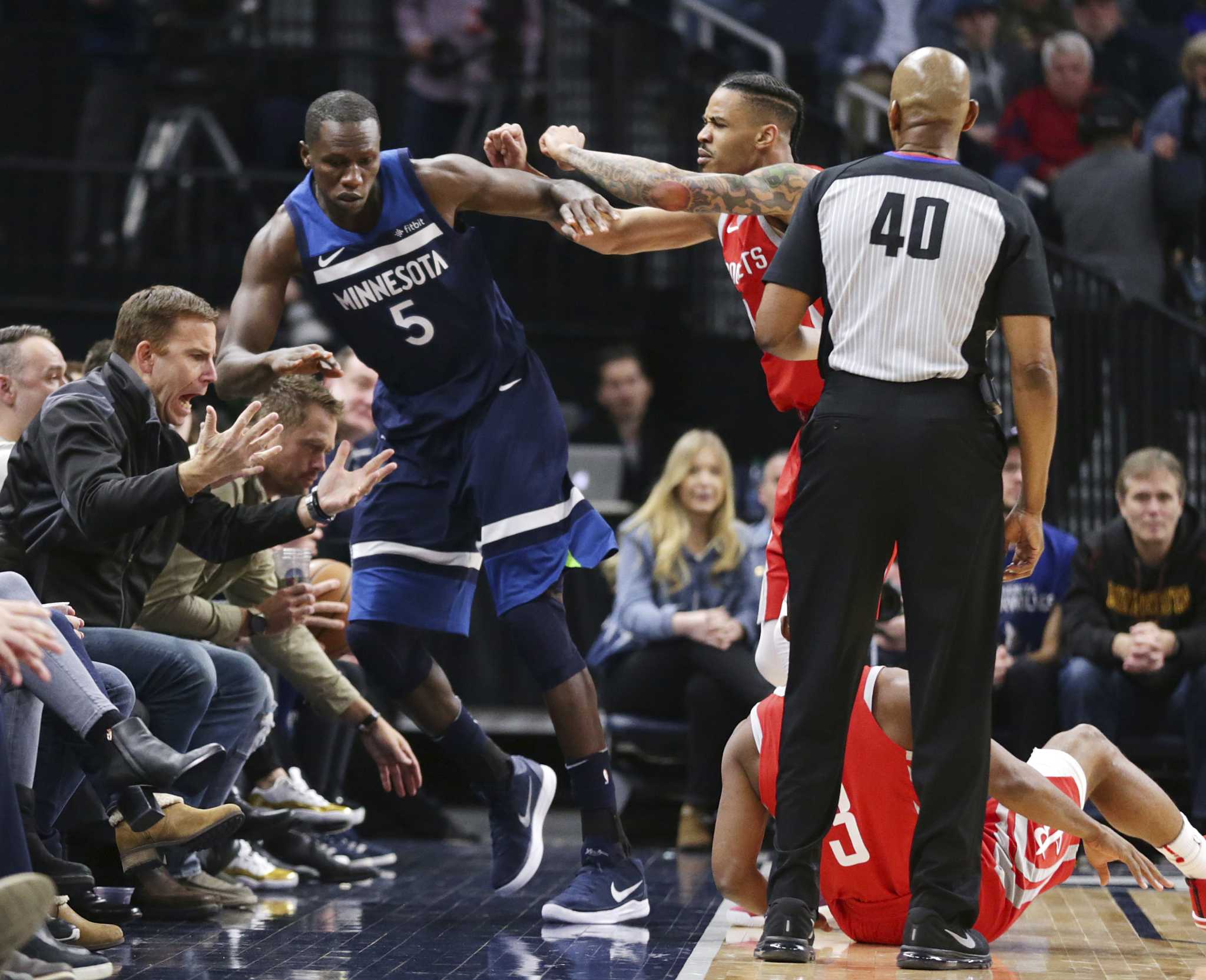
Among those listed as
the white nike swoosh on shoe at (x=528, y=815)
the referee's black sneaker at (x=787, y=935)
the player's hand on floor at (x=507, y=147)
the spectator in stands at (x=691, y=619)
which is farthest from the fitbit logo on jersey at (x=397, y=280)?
the spectator in stands at (x=691, y=619)

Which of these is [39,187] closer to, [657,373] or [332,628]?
[657,373]

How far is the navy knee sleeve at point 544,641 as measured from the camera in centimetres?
424

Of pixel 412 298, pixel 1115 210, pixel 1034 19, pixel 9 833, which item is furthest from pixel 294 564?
pixel 1034 19

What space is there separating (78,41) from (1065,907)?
27.2 ft

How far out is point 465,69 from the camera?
9.29 m

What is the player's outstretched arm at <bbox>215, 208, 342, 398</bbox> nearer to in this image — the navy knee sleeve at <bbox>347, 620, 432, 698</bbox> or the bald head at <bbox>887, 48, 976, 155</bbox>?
the navy knee sleeve at <bbox>347, 620, 432, 698</bbox>

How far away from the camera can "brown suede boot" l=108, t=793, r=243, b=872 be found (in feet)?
12.5

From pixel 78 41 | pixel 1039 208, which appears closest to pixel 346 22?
pixel 78 41

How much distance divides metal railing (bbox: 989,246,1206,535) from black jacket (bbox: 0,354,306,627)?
4067mm

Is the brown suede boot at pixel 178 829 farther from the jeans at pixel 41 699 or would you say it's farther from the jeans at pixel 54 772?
the jeans at pixel 41 699

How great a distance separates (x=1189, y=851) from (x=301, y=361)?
2315 mm

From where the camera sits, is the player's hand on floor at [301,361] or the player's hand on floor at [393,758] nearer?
the player's hand on floor at [301,361]

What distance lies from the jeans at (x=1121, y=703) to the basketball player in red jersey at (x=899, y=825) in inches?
74.6

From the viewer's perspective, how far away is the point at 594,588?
285 inches
